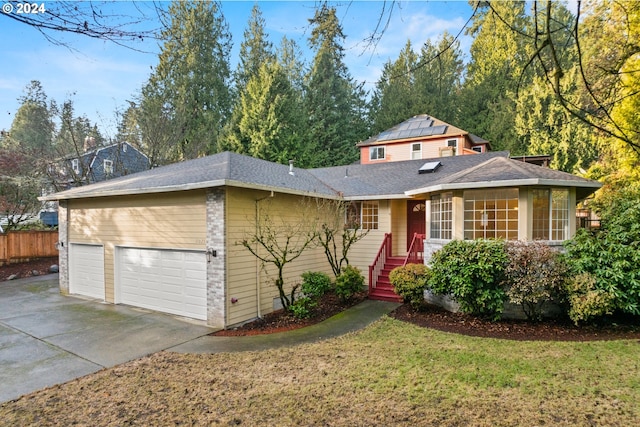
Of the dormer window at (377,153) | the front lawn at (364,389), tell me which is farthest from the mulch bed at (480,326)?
the dormer window at (377,153)

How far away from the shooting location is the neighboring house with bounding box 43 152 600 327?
7762 millimetres

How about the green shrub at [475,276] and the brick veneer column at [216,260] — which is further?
the brick veneer column at [216,260]

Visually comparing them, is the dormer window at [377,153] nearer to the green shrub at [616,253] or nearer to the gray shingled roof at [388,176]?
the gray shingled roof at [388,176]

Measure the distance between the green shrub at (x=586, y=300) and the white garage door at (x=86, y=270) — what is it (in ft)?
39.8

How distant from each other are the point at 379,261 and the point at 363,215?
199 centimetres

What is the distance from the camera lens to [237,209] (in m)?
7.94

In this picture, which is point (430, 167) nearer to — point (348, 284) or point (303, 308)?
point (348, 284)

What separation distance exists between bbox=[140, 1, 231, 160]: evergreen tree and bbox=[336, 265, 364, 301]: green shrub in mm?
16174

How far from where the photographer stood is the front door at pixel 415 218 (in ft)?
40.2

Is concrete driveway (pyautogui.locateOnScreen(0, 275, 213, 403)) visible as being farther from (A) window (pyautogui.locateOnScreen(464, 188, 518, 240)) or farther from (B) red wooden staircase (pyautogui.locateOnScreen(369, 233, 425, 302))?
(A) window (pyautogui.locateOnScreen(464, 188, 518, 240))

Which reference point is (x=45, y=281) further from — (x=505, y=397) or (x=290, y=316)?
(x=505, y=397)

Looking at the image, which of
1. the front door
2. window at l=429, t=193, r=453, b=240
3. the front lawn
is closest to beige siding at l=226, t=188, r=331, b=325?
the front lawn

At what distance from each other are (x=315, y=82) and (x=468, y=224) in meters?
23.0

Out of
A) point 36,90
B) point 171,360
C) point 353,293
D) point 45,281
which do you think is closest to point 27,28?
point 171,360
